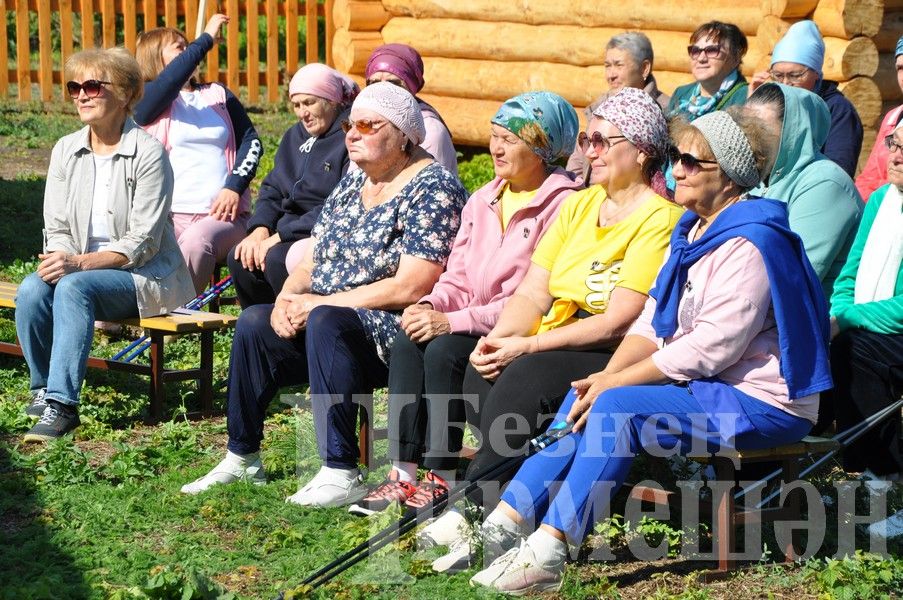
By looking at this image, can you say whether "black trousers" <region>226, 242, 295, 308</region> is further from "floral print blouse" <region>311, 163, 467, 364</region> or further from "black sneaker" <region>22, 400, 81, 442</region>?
"black sneaker" <region>22, 400, 81, 442</region>

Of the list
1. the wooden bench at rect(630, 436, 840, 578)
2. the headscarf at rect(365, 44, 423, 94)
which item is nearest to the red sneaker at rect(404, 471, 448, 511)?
the wooden bench at rect(630, 436, 840, 578)

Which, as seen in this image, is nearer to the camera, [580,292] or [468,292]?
[580,292]

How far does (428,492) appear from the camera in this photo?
462 cm

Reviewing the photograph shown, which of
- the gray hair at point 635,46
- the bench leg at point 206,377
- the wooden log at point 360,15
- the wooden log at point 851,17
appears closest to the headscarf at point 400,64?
the gray hair at point 635,46

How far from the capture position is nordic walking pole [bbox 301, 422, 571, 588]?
3.96 metres

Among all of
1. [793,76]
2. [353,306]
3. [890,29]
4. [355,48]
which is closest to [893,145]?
[793,76]

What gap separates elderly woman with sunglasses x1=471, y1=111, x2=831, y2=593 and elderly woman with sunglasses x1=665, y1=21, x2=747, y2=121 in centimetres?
257

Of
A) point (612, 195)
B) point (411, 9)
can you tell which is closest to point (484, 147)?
point (411, 9)

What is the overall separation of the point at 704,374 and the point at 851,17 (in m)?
5.12

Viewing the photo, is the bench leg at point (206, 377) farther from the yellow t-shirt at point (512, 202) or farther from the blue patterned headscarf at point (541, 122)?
the blue patterned headscarf at point (541, 122)

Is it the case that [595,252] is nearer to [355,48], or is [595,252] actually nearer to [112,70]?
[112,70]

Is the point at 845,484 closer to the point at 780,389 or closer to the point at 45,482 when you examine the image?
the point at 780,389

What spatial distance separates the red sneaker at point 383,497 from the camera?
4605 millimetres

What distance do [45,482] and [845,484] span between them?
3.06 meters
